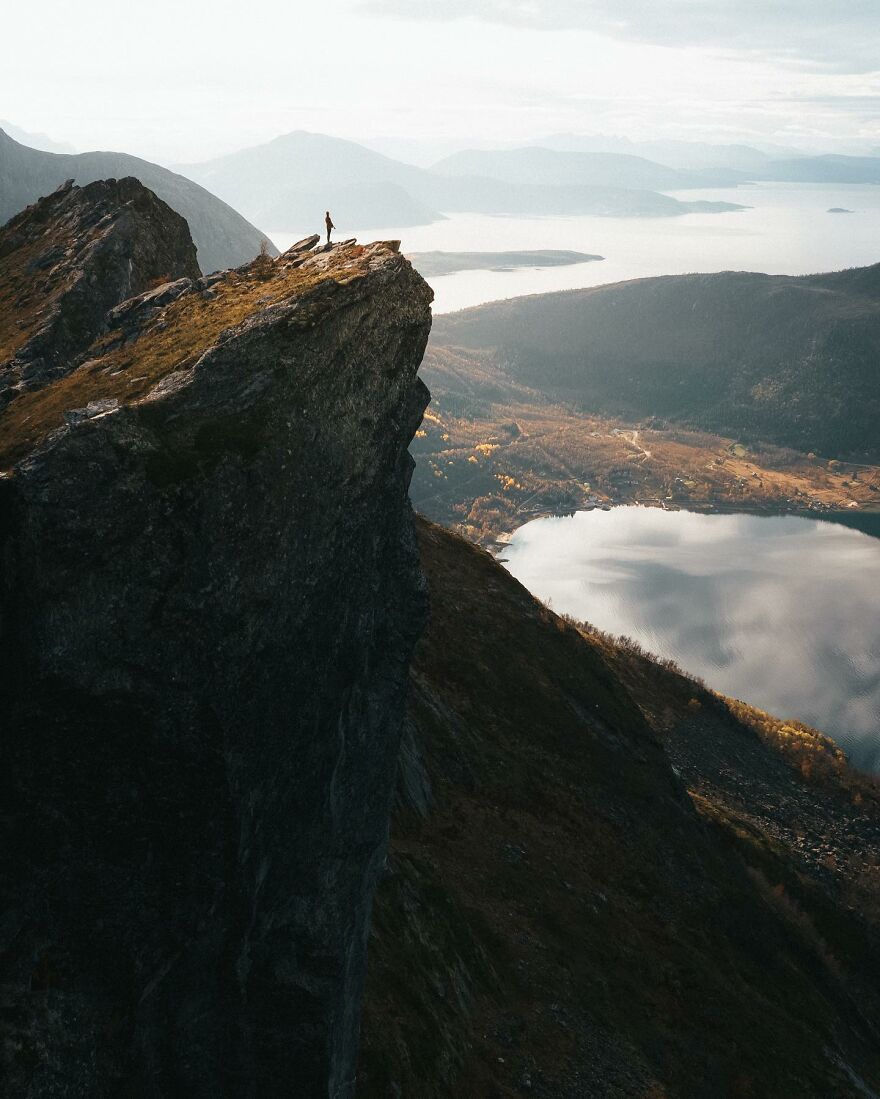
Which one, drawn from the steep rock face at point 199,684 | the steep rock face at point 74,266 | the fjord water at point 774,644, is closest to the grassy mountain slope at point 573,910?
the steep rock face at point 199,684

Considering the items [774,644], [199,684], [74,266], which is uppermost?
[74,266]

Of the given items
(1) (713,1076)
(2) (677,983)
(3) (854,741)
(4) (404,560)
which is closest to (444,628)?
(2) (677,983)

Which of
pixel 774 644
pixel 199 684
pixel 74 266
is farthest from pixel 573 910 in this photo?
pixel 774 644

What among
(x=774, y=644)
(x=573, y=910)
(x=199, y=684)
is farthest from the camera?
(x=774, y=644)

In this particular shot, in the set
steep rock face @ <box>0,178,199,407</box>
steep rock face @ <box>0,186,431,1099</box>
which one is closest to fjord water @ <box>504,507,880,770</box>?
steep rock face @ <box>0,178,199,407</box>

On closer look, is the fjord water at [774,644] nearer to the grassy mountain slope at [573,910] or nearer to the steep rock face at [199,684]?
the grassy mountain slope at [573,910]

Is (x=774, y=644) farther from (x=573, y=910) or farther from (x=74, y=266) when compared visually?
(x=74, y=266)
